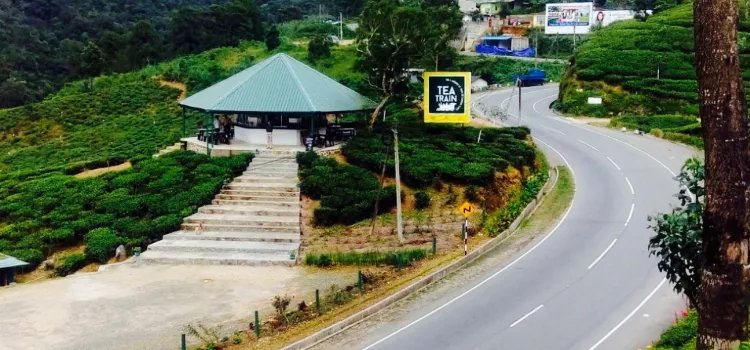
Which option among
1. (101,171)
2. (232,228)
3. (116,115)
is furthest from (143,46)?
(232,228)

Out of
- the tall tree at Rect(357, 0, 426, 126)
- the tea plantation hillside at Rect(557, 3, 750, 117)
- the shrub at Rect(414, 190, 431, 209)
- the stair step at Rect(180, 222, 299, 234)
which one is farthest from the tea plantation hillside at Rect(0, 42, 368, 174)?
the tea plantation hillside at Rect(557, 3, 750, 117)

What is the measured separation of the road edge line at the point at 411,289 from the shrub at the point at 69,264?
32.4 ft

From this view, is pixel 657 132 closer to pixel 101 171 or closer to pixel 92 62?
pixel 101 171

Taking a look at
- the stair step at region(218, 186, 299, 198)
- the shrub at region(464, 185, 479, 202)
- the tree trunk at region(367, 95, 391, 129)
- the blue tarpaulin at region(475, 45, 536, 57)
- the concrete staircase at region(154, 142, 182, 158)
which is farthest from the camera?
the blue tarpaulin at region(475, 45, 536, 57)

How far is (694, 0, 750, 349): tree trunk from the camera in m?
7.80

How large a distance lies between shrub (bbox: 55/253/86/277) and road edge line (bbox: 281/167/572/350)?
9875mm

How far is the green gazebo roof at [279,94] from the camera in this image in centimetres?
2964

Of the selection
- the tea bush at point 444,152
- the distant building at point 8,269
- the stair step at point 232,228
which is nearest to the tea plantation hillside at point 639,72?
the tea bush at point 444,152

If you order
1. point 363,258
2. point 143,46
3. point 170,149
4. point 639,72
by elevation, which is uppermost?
point 143,46

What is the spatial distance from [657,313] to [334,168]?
14.2 metres

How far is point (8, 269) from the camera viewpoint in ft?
68.3

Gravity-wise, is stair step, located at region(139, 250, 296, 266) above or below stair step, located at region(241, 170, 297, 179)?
below

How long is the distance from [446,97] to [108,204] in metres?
13.5

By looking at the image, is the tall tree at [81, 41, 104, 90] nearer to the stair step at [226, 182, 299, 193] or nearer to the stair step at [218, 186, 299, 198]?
the stair step at [226, 182, 299, 193]
